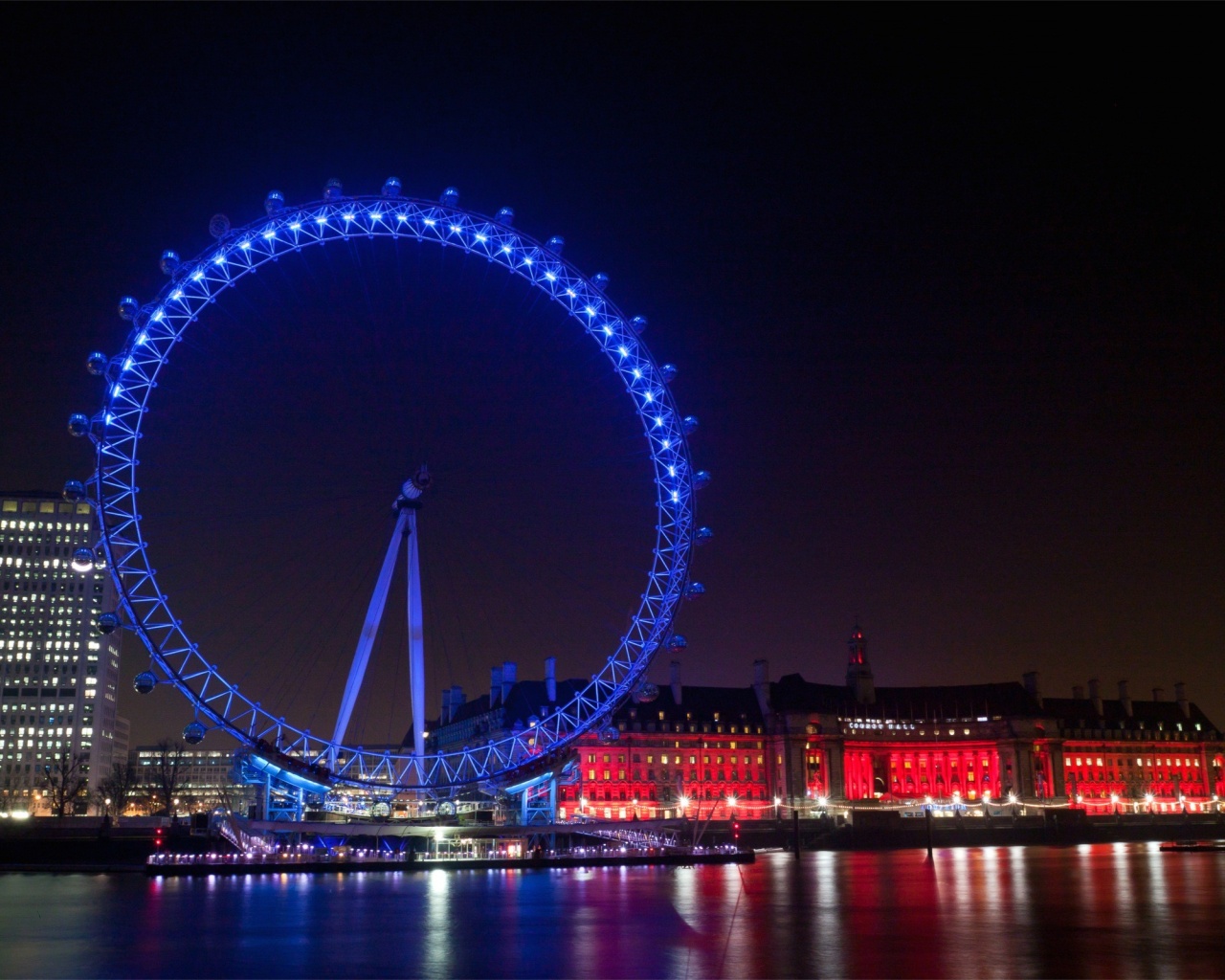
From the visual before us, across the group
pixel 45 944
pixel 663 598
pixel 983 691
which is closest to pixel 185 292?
pixel 663 598

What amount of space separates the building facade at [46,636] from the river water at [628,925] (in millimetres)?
102748

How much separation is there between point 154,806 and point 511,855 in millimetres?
104954

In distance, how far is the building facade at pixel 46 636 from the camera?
474ft

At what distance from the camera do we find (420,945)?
2647 centimetres

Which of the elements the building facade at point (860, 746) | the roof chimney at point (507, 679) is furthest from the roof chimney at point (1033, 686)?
the roof chimney at point (507, 679)

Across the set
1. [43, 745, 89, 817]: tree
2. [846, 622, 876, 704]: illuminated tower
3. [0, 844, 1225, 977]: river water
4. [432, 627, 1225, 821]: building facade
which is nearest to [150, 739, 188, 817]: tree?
[43, 745, 89, 817]: tree

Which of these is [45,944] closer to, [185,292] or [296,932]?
[296,932]

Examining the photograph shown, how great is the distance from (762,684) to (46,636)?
8288cm

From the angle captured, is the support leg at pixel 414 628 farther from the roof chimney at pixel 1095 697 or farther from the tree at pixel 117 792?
the roof chimney at pixel 1095 697

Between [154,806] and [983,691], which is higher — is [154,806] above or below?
below

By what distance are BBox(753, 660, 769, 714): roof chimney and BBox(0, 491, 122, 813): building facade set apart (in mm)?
74859

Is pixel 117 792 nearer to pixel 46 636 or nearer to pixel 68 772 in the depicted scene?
pixel 68 772

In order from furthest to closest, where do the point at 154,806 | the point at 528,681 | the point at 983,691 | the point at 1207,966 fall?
the point at 154,806 → the point at 983,691 → the point at 528,681 → the point at 1207,966

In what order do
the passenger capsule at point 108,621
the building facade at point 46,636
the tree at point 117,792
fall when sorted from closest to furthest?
the passenger capsule at point 108,621
the tree at point 117,792
the building facade at point 46,636
